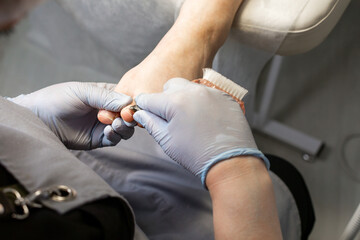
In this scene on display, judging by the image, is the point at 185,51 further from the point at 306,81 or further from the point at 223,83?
the point at 306,81

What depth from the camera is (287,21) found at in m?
0.87

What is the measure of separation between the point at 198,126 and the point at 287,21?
0.37m

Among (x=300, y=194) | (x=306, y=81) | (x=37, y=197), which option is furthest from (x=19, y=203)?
(x=306, y=81)

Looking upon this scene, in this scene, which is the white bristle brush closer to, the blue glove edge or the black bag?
the blue glove edge

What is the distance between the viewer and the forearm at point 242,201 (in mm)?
639

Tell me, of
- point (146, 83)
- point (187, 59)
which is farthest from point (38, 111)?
point (187, 59)

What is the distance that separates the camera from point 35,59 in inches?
59.2

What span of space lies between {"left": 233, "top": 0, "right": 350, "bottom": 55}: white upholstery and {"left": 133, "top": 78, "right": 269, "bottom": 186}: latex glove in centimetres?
25

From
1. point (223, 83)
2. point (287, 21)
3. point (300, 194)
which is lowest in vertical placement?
point (300, 194)

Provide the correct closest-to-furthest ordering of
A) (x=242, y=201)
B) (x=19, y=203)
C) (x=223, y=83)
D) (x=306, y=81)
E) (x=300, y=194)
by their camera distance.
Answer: (x=19, y=203)
(x=242, y=201)
(x=223, y=83)
(x=300, y=194)
(x=306, y=81)

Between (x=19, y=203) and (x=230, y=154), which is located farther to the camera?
(x=230, y=154)

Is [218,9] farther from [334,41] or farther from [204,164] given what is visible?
[334,41]

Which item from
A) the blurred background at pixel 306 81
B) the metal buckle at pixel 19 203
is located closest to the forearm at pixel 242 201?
the metal buckle at pixel 19 203

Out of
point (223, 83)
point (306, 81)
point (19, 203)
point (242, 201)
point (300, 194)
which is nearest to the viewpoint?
point (19, 203)
